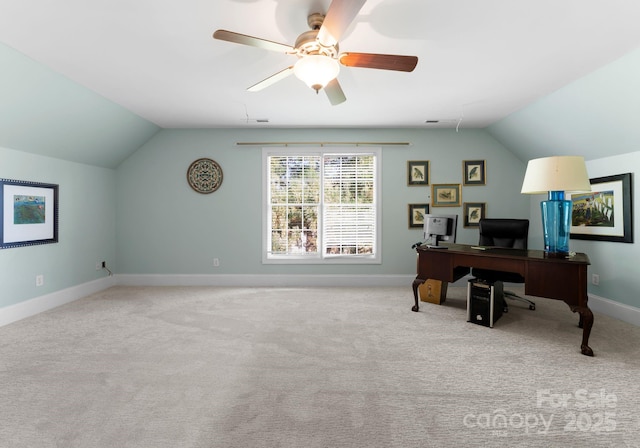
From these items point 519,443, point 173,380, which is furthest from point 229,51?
point 519,443

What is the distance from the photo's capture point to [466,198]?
4691 mm

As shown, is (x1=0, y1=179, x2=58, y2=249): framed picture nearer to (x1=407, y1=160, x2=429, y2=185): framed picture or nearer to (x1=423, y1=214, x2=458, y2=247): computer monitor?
(x1=423, y1=214, x2=458, y2=247): computer monitor

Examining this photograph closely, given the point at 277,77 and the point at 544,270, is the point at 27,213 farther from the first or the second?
the point at 544,270

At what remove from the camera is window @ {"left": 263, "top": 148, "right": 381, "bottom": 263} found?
4773mm

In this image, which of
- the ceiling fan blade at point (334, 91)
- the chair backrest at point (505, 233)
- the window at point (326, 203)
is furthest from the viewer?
the window at point (326, 203)

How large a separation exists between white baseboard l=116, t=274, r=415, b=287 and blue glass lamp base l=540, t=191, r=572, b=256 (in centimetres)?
217

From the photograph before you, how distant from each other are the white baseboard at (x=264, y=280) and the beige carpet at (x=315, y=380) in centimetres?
125

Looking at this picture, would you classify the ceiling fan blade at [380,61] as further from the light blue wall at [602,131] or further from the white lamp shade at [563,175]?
the light blue wall at [602,131]

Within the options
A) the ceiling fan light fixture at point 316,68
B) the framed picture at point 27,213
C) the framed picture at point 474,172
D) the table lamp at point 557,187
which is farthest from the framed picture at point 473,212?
the framed picture at point 27,213

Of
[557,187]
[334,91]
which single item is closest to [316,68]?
[334,91]

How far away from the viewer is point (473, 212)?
15.4 feet

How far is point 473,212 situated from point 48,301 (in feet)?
19.0

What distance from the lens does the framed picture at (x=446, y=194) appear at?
4.70 m

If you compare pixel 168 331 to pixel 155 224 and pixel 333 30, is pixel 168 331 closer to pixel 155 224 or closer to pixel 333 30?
pixel 155 224
